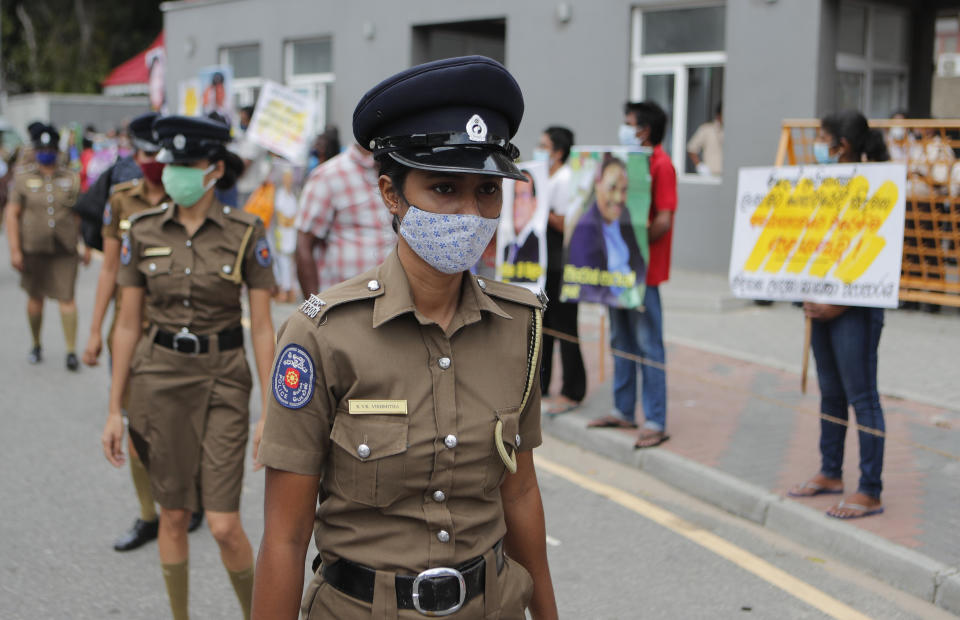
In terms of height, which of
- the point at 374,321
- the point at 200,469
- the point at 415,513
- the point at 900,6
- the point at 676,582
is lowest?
the point at 676,582

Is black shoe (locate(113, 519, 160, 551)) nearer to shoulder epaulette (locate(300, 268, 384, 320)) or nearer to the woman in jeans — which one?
the woman in jeans

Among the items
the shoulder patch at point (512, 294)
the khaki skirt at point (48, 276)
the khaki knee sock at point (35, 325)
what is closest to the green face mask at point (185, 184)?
the shoulder patch at point (512, 294)

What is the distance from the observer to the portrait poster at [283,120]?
13023mm

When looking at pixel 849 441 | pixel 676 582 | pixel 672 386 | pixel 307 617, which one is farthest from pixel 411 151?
pixel 672 386

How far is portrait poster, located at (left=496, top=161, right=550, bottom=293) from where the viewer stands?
26.2 ft

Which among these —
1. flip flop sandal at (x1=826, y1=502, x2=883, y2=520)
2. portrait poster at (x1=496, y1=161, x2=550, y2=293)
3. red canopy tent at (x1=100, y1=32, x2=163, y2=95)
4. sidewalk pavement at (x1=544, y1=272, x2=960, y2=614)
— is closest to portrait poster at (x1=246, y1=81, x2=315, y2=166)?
sidewalk pavement at (x1=544, y1=272, x2=960, y2=614)

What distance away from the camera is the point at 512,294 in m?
2.50

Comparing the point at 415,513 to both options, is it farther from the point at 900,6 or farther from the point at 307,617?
the point at 900,6

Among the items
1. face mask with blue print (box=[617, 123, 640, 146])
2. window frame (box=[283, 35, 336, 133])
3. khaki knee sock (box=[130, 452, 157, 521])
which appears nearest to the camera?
khaki knee sock (box=[130, 452, 157, 521])

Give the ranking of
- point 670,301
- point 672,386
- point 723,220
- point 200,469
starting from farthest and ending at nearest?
1. point 723,220
2. point 670,301
3. point 672,386
4. point 200,469

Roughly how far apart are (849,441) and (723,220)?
23.2 ft

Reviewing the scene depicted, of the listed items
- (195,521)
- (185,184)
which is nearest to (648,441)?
(195,521)

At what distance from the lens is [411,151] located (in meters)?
2.25

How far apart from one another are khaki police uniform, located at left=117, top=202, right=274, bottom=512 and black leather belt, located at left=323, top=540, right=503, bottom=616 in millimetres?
1999
